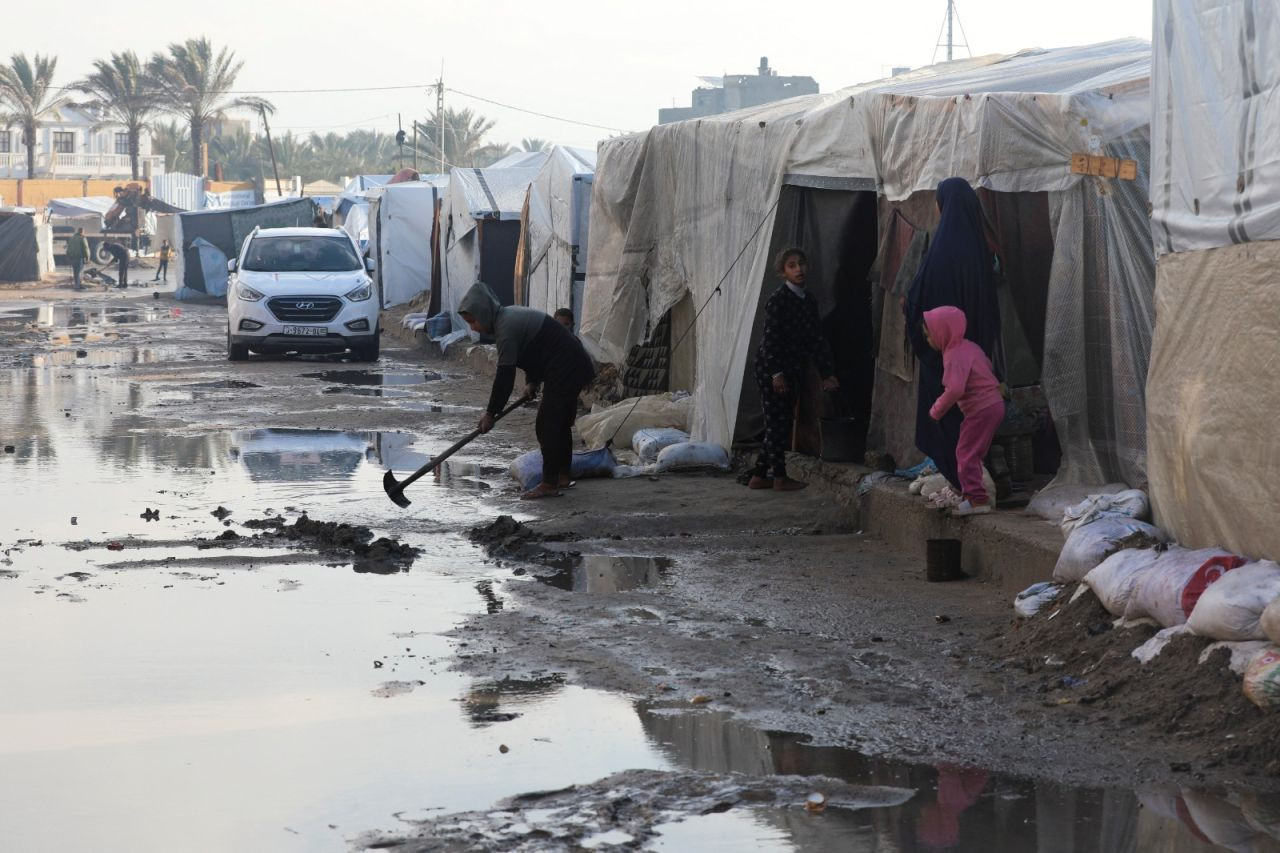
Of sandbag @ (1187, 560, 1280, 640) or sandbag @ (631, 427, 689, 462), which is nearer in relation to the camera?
sandbag @ (1187, 560, 1280, 640)

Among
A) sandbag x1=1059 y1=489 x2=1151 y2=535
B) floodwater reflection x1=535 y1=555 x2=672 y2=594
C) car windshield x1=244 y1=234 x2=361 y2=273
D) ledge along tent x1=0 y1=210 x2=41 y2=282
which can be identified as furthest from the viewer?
ledge along tent x1=0 y1=210 x2=41 y2=282

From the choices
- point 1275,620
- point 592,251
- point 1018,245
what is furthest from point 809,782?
point 592,251

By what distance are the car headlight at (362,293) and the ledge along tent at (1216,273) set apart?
595 inches

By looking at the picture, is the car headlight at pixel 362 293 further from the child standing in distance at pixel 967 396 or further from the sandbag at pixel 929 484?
the child standing in distance at pixel 967 396

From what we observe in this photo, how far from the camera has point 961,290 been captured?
7.88 m

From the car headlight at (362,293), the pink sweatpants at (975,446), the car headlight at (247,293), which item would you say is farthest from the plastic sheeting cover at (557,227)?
the pink sweatpants at (975,446)

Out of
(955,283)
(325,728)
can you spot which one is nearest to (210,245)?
(955,283)

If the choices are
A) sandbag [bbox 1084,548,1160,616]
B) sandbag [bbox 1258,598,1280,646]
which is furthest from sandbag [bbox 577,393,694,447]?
sandbag [bbox 1258,598,1280,646]

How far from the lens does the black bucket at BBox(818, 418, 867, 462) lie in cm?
994

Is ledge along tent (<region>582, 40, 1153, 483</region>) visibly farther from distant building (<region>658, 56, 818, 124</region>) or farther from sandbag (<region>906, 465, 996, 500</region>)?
distant building (<region>658, 56, 818, 124</region>)

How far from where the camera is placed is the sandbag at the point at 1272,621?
15.8ft

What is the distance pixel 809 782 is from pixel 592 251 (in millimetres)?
9699

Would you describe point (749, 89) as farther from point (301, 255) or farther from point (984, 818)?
point (984, 818)

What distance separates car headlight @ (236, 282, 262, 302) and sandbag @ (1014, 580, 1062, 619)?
15258 millimetres
